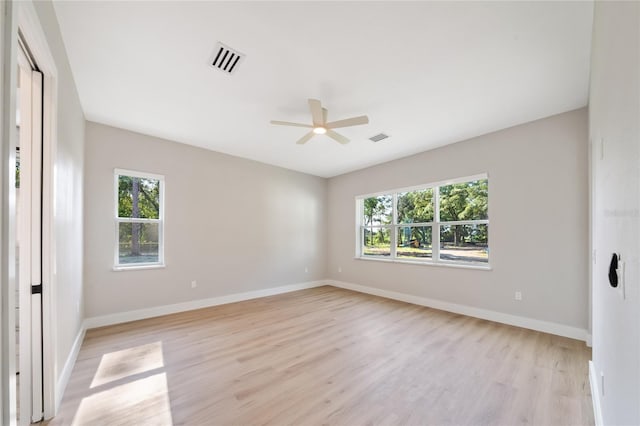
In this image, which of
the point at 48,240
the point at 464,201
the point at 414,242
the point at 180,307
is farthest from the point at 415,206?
the point at 48,240

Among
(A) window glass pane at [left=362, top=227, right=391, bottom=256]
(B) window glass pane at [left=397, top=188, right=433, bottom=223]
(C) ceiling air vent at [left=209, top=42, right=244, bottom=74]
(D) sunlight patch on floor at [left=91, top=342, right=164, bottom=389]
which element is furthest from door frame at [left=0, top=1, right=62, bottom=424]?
(A) window glass pane at [left=362, top=227, right=391, bottom=256]

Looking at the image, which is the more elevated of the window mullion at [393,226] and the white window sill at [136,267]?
the window mullion at [393,226]

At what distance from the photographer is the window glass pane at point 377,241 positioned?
557 cm

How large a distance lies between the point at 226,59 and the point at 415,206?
155 inches

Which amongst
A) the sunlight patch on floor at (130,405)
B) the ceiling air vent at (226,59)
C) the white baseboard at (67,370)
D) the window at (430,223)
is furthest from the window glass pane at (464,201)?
the white baseboard at (67,370)

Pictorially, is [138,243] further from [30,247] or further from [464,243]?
[464,243]

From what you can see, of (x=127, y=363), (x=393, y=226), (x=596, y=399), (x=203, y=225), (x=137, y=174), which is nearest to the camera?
(x=596, y=399)

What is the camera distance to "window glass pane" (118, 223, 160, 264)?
390cm

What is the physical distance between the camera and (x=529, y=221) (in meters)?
3.56

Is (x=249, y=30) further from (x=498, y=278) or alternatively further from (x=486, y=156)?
(x=498, y=278)

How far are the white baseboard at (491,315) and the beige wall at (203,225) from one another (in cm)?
202

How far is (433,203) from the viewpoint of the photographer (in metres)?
4.71

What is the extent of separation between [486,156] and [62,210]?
496cm

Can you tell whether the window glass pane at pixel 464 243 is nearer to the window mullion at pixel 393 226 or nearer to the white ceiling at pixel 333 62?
the window mullion at pixel 393 226
